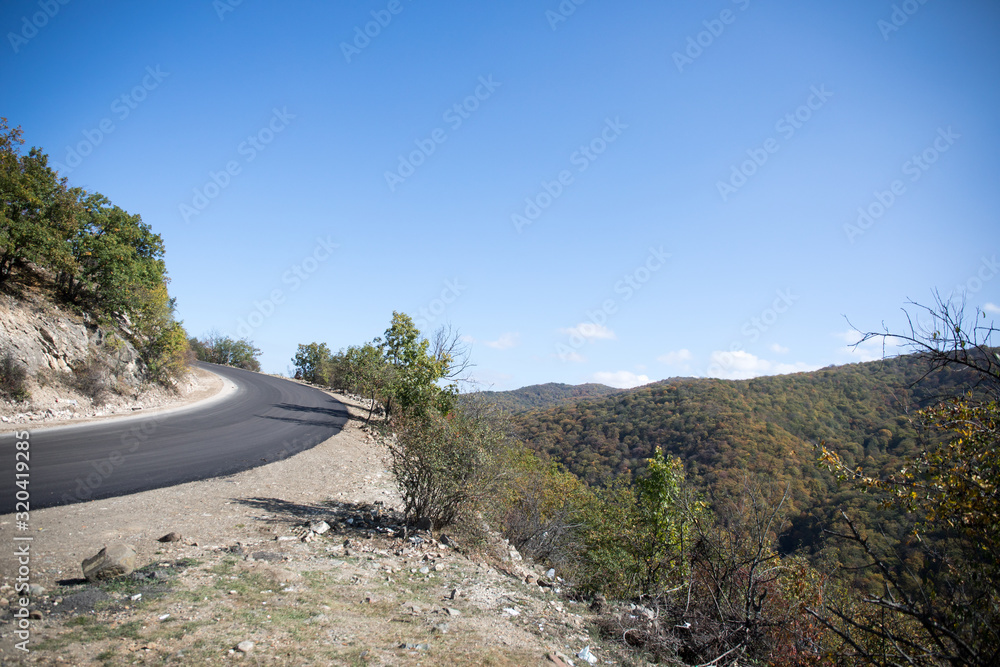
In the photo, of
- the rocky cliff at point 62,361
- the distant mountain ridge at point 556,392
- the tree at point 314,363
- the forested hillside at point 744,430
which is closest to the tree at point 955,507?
the forested hillside at point 744,430

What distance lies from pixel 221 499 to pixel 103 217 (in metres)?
17.5

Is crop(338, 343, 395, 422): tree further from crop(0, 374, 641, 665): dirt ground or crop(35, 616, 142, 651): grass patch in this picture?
crop(35, 616, 142, 651): grass patch

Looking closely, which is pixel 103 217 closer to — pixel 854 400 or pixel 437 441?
pixel 437 441

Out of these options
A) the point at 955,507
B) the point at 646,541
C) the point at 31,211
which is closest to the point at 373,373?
the point at 31,211

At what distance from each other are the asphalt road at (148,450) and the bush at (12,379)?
1646 millimetres

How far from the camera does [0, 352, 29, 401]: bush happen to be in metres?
13.2

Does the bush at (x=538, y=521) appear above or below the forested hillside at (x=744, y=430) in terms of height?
below

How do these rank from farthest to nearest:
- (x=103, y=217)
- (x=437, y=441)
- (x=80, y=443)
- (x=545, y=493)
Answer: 1. (x=103, y=217)
2. (x=545, y=493)
3. (x=80, y=443)
4. (x=437, y=441)

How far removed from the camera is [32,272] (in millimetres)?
17734

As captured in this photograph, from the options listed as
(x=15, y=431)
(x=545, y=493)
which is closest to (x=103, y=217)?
(x=15, y=431)

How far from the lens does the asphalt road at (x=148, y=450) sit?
28.5 feet

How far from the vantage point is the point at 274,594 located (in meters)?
5.35

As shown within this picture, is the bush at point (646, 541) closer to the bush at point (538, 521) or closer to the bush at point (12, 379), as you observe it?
the bush at point (538, 521)

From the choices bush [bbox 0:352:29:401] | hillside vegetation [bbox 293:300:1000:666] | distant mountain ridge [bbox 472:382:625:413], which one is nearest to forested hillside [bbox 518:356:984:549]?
hillside vegetation [bbox 293:300:1000:666]
